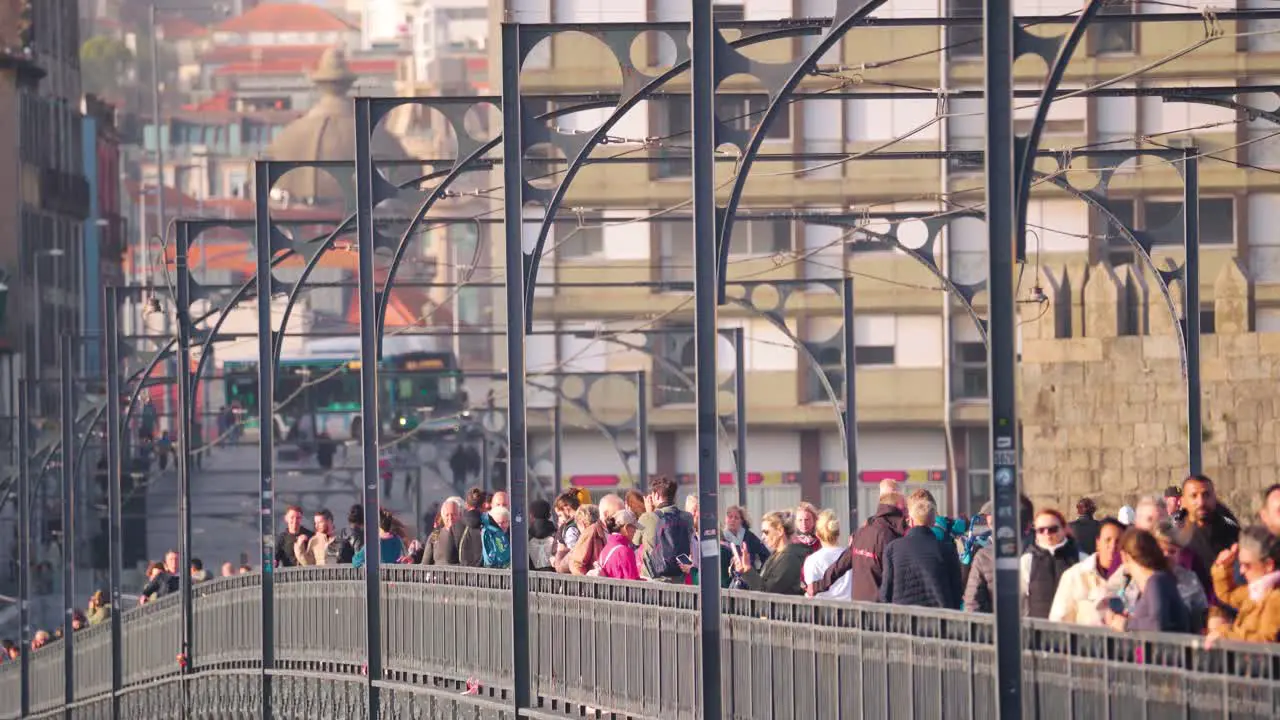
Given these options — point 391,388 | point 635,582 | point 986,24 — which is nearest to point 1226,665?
point 986,24

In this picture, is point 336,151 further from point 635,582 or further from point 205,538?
point 635,582

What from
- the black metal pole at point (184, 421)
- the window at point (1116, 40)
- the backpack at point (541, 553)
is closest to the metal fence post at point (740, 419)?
the black metal pole at point (184, 421)

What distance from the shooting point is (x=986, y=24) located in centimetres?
1518

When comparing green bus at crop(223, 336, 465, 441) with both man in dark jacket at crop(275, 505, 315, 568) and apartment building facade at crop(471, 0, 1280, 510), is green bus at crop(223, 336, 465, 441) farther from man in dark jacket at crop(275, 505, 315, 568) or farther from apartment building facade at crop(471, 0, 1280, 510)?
man in dark jacket at crop(275, 505, 315, 568)

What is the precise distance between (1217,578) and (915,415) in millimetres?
57631

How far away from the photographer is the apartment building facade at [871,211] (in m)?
69.5

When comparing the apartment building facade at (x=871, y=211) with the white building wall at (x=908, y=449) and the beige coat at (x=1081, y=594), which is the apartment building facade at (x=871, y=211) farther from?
the beige coat at (x=1081, y=594)

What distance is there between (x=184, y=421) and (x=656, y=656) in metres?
20.5

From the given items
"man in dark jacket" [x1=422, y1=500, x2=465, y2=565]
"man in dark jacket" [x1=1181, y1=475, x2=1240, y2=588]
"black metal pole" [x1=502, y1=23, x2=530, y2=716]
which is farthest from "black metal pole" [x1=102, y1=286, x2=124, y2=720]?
"man in dark jacket" [x1=1181, y1=475, x2=1240, y2=588]

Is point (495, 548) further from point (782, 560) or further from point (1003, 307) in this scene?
point (1003, 307)

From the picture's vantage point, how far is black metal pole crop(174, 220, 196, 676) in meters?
37.1

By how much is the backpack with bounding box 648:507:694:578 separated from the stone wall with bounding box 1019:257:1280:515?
25692 mm

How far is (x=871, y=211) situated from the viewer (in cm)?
6894

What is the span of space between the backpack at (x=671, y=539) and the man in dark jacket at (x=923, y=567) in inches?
174
